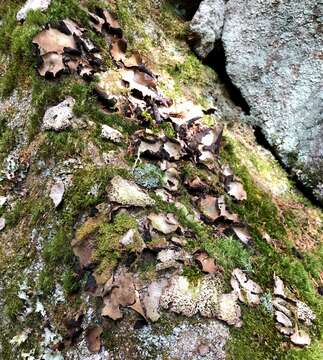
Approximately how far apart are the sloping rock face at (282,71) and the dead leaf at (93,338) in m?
2.86

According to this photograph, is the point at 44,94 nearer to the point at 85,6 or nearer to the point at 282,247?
the point at 85,6

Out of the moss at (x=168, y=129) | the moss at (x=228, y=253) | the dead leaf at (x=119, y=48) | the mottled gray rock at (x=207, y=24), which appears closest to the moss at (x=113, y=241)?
the moss at (x=228, y=253)

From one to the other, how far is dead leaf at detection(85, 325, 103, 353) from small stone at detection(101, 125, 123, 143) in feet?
5.00

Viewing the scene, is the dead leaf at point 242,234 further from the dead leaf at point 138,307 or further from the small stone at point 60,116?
the small stone at point 60,116

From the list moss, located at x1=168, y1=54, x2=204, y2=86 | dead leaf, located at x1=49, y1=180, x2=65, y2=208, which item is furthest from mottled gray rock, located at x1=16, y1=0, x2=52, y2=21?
dead leaf, located at x1=49, y1=180, x2=65, y2=208

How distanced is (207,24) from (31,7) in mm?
1828

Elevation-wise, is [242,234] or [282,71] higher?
[282,71]

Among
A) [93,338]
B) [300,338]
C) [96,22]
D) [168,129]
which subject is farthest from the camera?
[96,22]

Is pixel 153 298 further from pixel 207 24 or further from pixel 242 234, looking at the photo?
pixel 207 24

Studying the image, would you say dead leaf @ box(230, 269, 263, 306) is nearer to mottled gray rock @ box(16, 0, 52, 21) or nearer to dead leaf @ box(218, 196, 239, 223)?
dead leaf @ box(218, 196, 239, 223)

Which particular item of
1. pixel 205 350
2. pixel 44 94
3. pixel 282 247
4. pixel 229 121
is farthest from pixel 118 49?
pixel 205 350

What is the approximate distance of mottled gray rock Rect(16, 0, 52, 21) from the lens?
465 centimetres

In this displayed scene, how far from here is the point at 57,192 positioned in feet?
Result: 12.5

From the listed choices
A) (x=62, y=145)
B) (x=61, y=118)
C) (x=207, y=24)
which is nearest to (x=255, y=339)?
(x=62, y=145)
